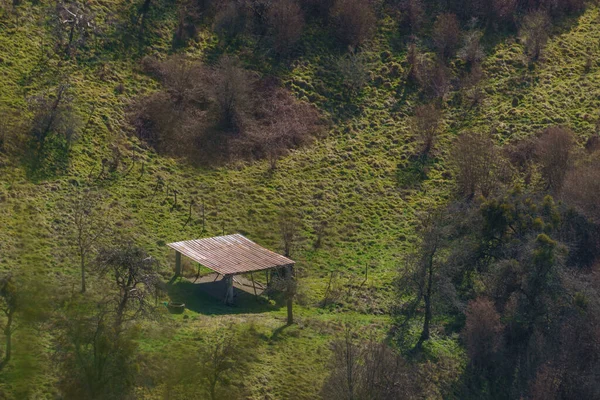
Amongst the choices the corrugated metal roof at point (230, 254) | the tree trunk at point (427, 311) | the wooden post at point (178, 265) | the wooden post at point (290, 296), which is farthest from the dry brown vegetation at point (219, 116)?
the tree trunk at point (427, 311)

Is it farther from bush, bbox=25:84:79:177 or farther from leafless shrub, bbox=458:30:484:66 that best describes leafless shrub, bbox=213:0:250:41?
leafless shrub, bbox=458:30:484:66

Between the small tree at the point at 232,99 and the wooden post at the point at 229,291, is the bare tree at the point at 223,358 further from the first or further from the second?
the small tree at the point at 232,99

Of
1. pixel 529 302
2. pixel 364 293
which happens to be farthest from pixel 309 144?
pixel 529 302

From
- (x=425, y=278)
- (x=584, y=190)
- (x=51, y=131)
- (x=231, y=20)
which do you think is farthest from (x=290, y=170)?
(x=584, y=190)

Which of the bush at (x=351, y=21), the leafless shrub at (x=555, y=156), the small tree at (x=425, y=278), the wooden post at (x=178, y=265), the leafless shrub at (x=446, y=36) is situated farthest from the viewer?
the leafless shrub at (x=446, y=36)

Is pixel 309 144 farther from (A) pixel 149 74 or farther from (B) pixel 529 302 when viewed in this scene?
(B) pixel 529 302

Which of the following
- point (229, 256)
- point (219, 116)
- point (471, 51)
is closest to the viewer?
point (229, 256)

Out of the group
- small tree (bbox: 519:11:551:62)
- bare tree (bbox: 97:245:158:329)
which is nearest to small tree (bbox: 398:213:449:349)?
bare tree (bbox: 97:245:158:329)

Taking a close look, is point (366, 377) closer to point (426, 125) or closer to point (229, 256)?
point (229, 256)
